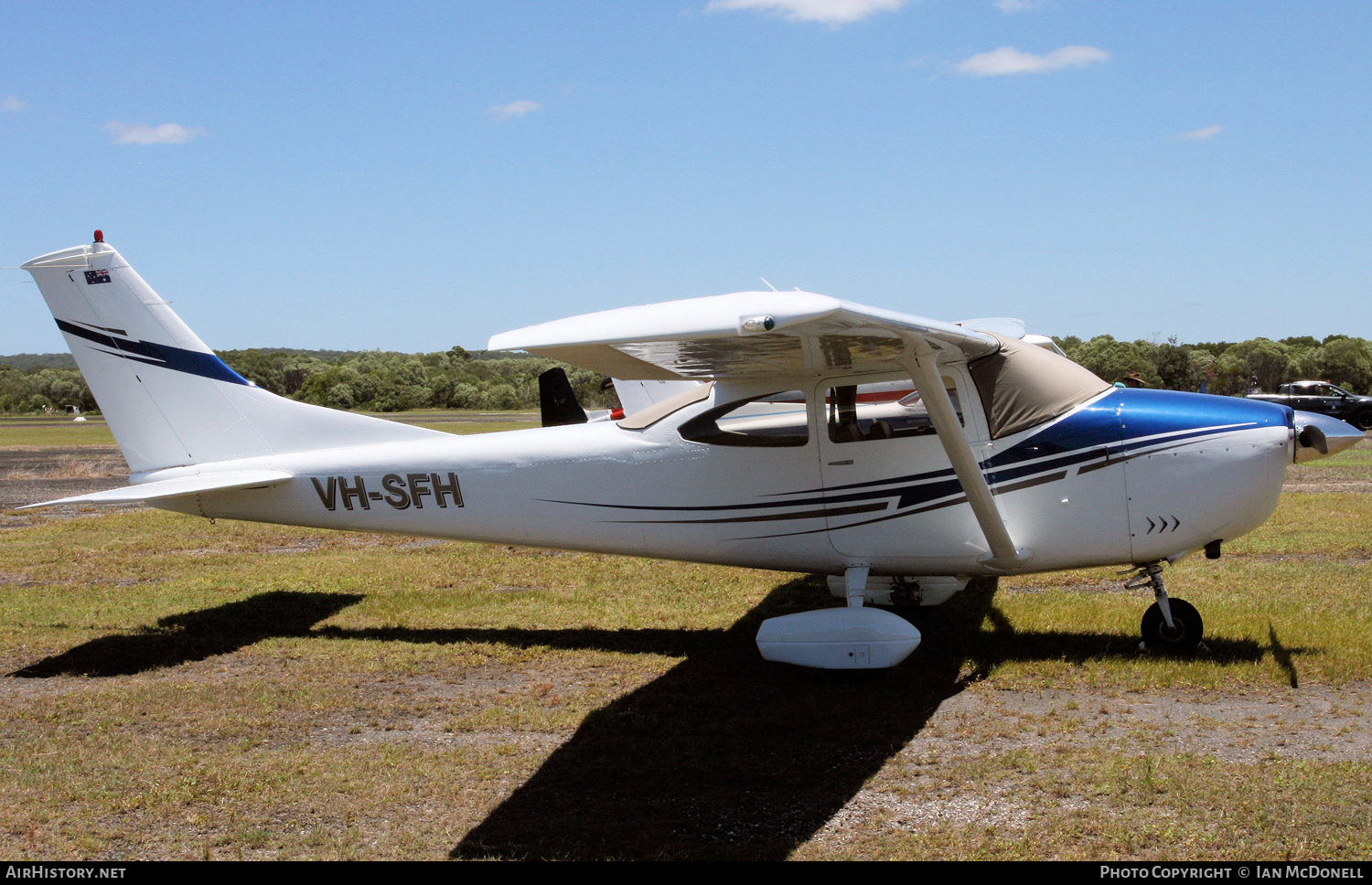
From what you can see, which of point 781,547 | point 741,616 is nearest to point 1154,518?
point 781,547

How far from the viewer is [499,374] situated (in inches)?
4053

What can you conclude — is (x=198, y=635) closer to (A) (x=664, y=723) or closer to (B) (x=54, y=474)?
(A) (x=664, y=723)

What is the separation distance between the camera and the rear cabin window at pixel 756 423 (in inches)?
261

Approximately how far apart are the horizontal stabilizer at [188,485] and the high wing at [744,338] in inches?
121

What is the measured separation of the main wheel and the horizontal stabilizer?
646cm

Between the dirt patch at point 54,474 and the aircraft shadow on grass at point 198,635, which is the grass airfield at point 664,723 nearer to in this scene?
the aircraft shadow on grass at point 198,635

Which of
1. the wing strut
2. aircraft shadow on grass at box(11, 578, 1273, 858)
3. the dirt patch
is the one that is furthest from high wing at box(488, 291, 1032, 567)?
the dirt patch

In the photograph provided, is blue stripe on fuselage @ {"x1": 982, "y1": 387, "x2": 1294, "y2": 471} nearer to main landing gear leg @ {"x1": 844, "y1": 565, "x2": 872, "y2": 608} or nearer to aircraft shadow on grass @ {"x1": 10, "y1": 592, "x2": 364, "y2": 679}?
main landing gear leg @ {"x1": 844, "y1": 565, "x2": 872, "y2": 608}

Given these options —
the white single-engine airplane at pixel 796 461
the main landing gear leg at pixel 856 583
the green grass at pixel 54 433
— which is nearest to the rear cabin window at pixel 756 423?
the white single-engine airplane at pixel 796 461

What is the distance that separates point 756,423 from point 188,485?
4.36m

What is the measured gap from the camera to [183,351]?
782 cm

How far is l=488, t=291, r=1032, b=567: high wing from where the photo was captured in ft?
12.6

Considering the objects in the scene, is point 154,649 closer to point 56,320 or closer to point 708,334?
point 56,320

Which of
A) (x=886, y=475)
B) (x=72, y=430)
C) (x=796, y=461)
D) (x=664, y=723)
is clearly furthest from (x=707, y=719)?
(x=72, y=430)
